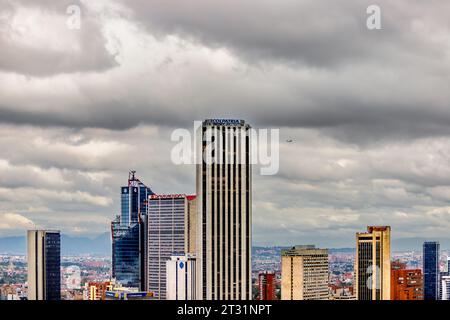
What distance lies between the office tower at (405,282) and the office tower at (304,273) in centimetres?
229

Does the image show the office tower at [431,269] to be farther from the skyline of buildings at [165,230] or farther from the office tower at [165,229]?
the office tower at [165,229]

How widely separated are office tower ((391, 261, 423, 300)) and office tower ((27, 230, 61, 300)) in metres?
9.46

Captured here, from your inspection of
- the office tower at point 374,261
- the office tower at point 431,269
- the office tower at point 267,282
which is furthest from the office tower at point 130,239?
the office tower at point 431,269

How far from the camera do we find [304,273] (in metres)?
25.0

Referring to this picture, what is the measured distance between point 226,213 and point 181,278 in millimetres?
3291

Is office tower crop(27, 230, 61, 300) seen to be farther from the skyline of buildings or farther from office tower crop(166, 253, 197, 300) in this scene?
the skyline of buildings

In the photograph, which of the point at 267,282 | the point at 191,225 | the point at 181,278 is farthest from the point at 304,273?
the point at 191,225

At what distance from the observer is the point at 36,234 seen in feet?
71.5

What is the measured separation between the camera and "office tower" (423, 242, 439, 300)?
61.8ft

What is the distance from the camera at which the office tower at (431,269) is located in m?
18.8

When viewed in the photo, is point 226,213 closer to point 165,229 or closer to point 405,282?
point 165,229
